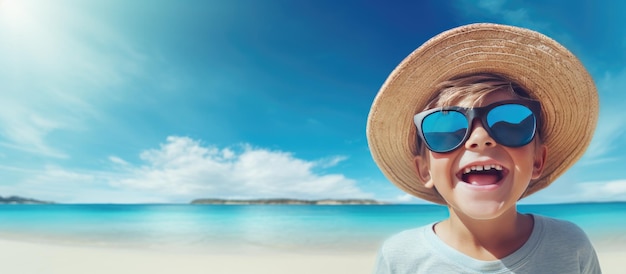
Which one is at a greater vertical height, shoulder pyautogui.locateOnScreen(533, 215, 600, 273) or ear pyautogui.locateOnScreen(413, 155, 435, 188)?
ear pyautogui.locateOnScreen(413, 155, 435, 188)

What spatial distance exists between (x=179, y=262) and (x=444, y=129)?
6.10 meters

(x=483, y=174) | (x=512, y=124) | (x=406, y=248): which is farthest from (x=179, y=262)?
(x=512, y=124)

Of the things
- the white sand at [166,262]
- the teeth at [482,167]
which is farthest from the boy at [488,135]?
the white sand at [166,262]

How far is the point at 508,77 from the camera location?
1370 mm

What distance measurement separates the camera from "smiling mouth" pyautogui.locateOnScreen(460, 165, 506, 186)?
113cm

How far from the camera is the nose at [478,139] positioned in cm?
113

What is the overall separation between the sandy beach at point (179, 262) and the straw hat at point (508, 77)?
14.3 feet

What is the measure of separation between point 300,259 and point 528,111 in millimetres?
5881

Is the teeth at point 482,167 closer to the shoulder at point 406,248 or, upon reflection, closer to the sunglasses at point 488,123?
the sunglasses at point 488,123

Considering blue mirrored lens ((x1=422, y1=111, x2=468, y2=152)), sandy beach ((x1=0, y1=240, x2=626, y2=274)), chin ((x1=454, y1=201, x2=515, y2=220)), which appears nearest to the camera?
chin ((x1=454, y1=201, x2=515, y2=220))

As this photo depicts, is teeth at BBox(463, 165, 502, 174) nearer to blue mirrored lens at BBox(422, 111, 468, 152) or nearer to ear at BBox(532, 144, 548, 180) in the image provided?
blue mirrored lens at BBox(422, 111, 468, 152)

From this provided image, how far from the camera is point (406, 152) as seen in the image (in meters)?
1.60

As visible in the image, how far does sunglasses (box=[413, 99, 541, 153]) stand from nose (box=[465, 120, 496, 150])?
0.01 metres

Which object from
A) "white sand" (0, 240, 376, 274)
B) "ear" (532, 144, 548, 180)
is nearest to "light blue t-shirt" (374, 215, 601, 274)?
"ear" (532, 144, 548, 180)
